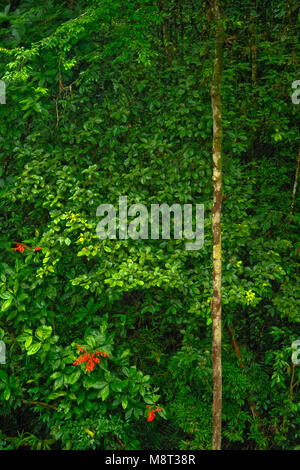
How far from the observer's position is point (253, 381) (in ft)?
12.0

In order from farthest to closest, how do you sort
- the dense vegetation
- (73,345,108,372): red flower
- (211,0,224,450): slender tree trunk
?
the dense vegetation
(73,345,108,372): red flower
(211,0,224,450): slender tree trunk

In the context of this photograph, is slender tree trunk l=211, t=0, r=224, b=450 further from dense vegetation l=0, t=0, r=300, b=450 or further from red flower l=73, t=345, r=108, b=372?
red flower l=73, t=345, r=108, b=372

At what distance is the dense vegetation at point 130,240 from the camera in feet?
10.0

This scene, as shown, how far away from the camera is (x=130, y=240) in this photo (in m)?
3.13

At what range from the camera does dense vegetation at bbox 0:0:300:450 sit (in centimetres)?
305

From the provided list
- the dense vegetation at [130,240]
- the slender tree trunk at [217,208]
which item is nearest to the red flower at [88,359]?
the dense vegetation at [130,240]

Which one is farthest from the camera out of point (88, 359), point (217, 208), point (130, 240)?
point (130, 240)

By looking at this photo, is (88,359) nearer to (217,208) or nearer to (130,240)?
(130,240)

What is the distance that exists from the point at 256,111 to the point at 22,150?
1.88 metres

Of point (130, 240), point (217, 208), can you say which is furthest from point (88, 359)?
point (217, 208)

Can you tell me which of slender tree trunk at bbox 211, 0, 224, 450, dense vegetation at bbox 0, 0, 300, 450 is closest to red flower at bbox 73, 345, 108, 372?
dense vegetation at bbox 0, 0, 300, 450

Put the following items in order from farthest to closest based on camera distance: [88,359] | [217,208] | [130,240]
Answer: [130,240], [88,359], [217,208]

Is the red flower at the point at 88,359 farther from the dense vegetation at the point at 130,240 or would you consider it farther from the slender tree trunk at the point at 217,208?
the slender tree trunk at the point at 217,208
